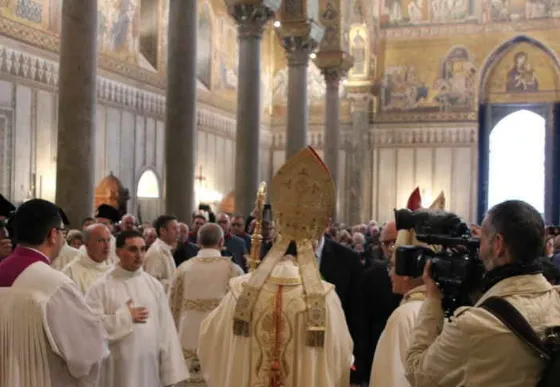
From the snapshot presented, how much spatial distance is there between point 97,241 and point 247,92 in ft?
33.4

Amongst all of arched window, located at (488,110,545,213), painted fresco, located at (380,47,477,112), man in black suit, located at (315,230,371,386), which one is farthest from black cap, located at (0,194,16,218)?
arched window, located at (488,110,545,213)

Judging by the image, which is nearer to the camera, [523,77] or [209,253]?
[209,253]

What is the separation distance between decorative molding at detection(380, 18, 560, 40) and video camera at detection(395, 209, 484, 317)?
26779mm

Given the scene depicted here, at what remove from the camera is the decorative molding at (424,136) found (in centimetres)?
2877

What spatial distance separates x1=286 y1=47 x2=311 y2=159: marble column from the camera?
1953 cm

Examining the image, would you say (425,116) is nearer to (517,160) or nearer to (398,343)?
(517,160)

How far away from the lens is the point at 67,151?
9.77 metres

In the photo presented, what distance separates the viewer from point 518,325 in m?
2.70

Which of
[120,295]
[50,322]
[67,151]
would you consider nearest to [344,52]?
[67,151]

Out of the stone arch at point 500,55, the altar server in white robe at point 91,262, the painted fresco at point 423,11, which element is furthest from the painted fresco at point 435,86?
the altar server in white robe at point 91,262

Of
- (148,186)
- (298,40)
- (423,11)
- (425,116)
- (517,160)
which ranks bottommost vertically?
(148,186)

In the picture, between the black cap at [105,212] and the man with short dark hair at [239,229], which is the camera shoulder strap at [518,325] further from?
the man with short dark hair at [239,229]

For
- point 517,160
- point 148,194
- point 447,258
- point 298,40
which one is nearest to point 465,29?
point 517,160

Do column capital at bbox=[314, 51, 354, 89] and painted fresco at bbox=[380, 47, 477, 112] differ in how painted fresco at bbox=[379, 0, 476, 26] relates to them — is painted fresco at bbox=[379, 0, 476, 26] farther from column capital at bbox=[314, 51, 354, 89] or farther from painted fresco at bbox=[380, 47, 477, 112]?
column capital at bbox=[314, 51, 354, 89]
